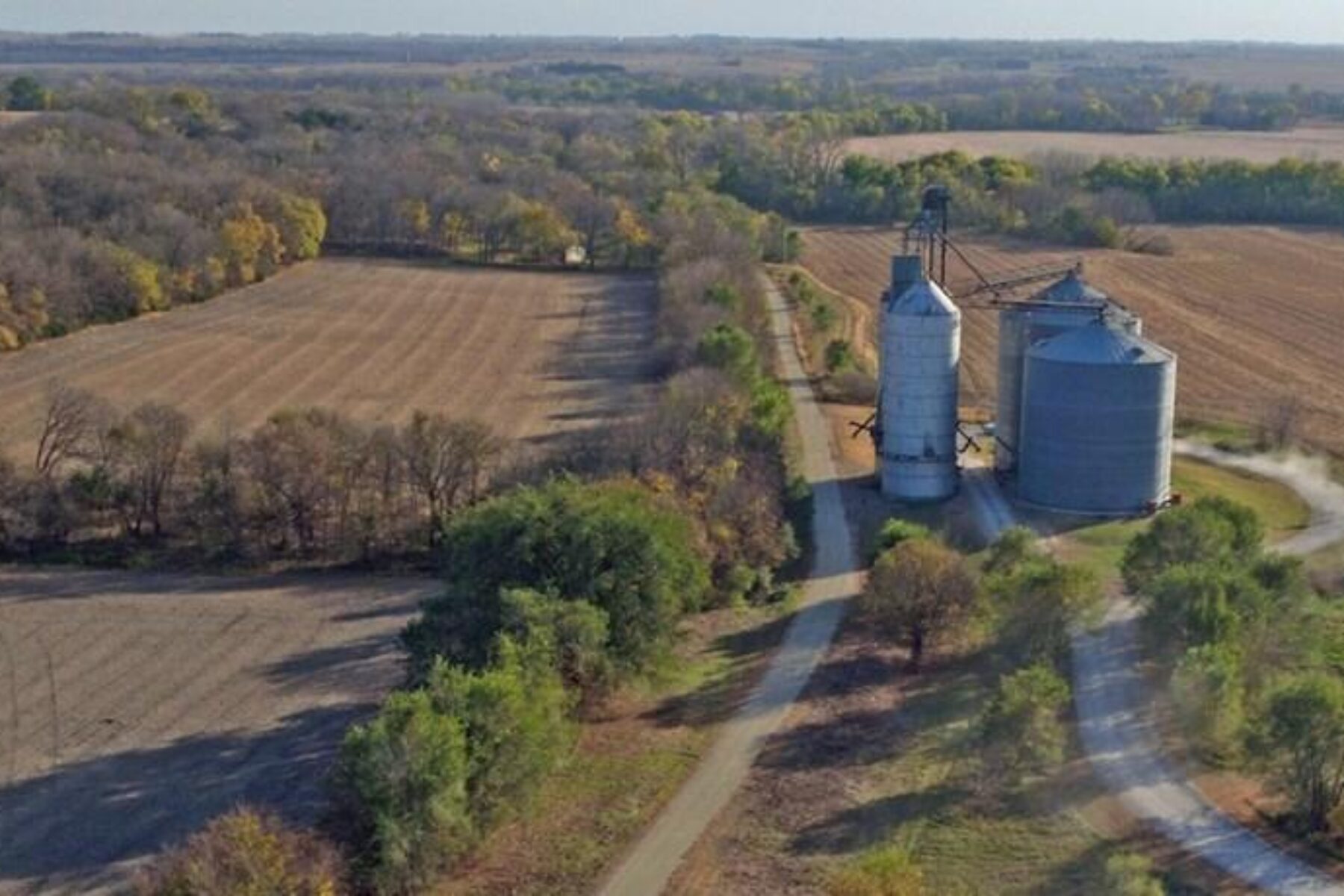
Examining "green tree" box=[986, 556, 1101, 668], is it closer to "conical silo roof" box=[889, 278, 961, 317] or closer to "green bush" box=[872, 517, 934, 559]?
"green bush" box=[872, 517, 934, 559]

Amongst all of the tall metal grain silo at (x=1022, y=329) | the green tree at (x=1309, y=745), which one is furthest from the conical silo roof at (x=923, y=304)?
the green tree at (x=1309, y=745)

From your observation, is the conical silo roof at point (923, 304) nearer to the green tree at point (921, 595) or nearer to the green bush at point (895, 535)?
the green bush at point (895, 535)

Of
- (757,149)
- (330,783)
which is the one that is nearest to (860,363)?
(330,783)

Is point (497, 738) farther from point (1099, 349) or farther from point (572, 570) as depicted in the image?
point (1099, 349)

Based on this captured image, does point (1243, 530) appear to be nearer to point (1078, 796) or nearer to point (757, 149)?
point (1078, 796)

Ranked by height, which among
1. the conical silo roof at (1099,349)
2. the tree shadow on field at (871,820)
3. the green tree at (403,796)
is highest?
the conical silo roof at (1099,349)

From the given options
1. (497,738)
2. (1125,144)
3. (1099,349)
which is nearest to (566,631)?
(497,738)
